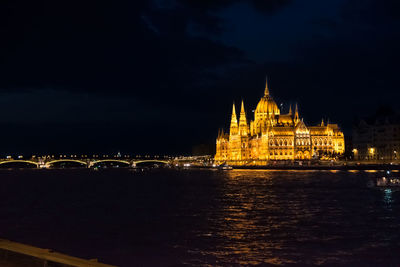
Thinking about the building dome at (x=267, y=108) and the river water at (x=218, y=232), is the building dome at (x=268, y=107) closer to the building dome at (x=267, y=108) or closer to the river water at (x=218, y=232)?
the building dome at (x=267, y=108)

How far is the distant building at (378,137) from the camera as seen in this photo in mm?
150125

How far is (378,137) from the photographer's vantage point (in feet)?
517

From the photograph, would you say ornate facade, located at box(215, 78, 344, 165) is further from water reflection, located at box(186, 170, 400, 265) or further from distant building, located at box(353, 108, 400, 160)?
water reflection, located at box(186, 170, 400, 265)

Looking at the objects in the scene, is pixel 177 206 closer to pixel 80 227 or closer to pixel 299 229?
pixel 80 227

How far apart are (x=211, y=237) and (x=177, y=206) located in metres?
15.5

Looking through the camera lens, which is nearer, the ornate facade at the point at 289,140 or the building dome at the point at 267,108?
the ornate facade at the point at 289,140

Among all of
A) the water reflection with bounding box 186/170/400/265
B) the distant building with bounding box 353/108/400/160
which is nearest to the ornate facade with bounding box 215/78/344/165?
the distant building with bounding box 353/108/400/160

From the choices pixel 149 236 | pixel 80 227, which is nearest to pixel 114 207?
pixel 80 227

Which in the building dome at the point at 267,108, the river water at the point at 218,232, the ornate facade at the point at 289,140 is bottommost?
the river water at the point at 218,232

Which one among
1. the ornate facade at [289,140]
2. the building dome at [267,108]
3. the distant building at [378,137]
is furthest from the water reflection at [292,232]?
the building dome at [267,108]

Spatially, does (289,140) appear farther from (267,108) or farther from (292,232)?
(292,232)

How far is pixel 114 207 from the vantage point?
37.0 metres

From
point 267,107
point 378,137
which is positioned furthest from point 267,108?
point 378,137

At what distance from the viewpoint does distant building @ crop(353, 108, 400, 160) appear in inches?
5910
